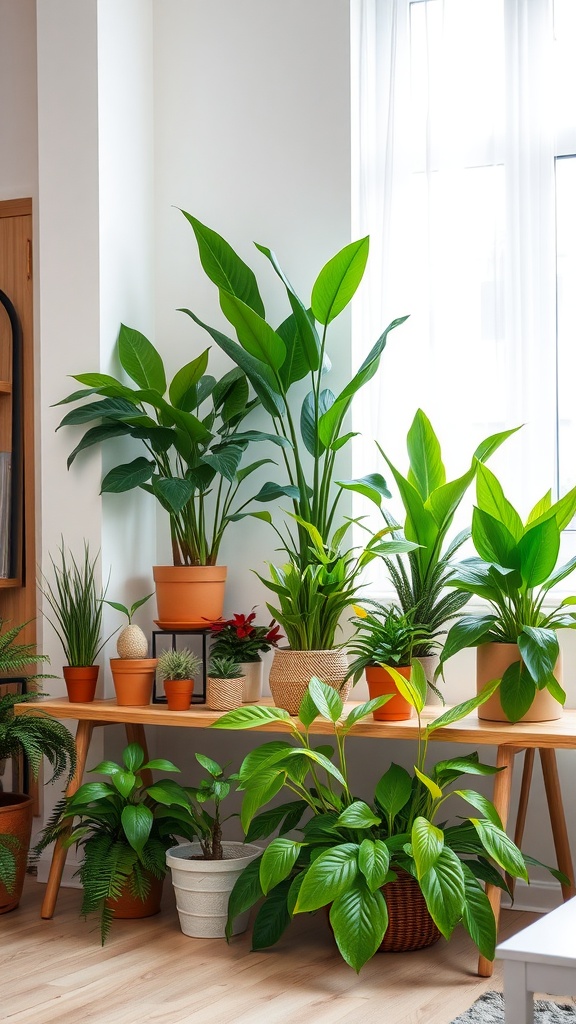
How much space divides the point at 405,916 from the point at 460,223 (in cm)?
201

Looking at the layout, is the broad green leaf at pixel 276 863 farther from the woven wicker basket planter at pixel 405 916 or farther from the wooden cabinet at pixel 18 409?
the wooden cabinet at pixel 18 409

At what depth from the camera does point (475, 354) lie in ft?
11.4

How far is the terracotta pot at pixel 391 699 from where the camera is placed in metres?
2.88

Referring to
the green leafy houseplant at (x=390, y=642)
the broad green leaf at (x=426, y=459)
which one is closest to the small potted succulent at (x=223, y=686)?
the green leafy houseplant at (x=390, y=642)

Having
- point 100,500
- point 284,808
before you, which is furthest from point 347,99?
point 284,808

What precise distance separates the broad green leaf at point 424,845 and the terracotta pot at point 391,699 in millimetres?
375

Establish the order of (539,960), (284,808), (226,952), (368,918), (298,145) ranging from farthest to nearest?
(298,145) → (284,808) → (226,952) → (368,918) → (539,960)

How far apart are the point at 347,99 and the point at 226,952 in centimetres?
248

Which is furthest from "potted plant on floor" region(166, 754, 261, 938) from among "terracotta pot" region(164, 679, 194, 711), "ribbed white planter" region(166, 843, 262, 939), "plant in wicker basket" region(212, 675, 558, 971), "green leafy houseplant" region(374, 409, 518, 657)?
"green leafy houseplant" region(374, 409, 518, 657)

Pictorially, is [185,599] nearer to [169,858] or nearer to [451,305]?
[169,858]

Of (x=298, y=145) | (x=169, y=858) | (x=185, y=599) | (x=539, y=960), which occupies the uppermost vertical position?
(x=298, y=145)

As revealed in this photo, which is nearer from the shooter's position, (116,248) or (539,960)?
(539,960)

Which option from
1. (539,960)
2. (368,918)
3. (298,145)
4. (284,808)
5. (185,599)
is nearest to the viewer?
(539,960)

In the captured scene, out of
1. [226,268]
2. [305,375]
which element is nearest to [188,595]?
[305,375]
